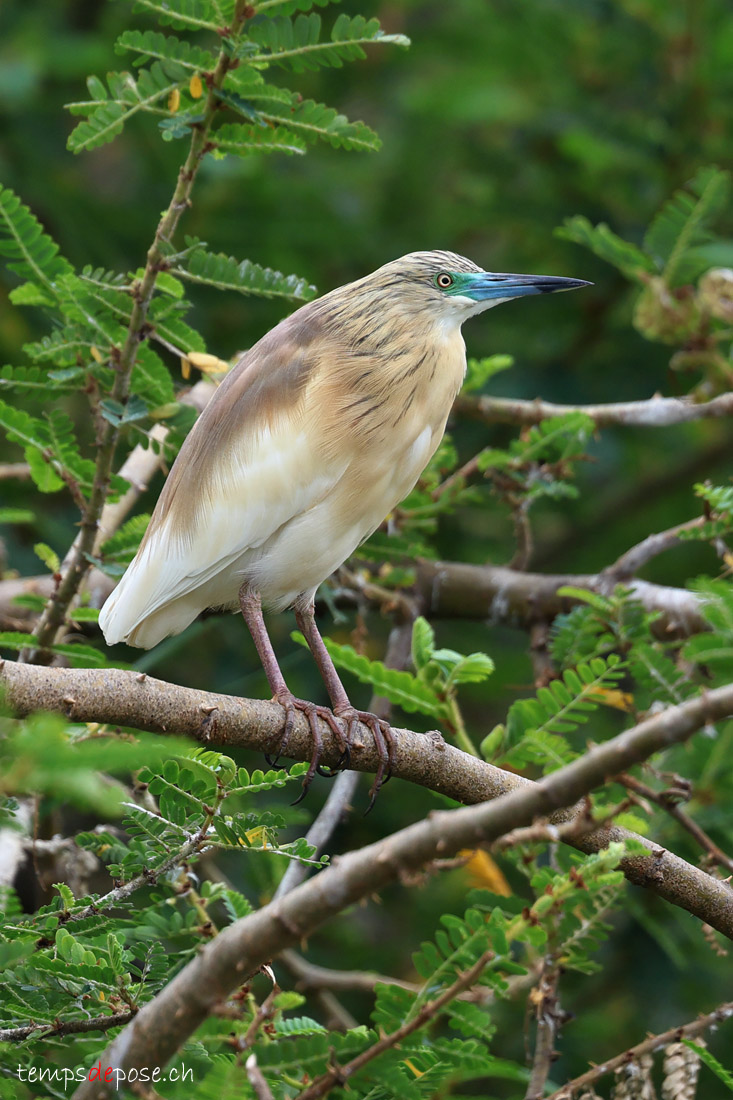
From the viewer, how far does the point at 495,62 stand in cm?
588

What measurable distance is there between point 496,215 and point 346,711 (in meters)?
3.06

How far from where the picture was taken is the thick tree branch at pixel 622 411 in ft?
11.8

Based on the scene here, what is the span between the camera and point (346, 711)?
2.61 m

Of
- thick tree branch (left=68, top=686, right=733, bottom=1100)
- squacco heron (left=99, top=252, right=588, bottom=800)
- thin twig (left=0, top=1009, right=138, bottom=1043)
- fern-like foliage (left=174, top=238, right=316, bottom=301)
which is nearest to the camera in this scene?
thick tree branch (left=68, top=686, right=733, bottom=1100)

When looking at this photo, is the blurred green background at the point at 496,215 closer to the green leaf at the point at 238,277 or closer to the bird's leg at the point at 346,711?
the bird's leg at the point at 346,711

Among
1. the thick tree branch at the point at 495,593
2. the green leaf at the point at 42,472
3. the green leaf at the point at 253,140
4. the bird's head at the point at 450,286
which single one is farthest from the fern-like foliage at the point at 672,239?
the green leaf at the point at 42,472

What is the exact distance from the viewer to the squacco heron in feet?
9.18

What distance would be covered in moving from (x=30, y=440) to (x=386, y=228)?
3174mm

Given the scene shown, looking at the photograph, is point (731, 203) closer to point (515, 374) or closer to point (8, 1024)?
point (515, 374)

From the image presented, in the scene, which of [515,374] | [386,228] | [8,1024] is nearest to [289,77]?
[386,228]

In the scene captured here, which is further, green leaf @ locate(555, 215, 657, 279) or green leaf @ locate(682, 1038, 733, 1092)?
green leaf @ locate(555, 215, 657, 279)

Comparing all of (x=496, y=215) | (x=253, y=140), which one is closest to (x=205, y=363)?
(x=253, y=140)

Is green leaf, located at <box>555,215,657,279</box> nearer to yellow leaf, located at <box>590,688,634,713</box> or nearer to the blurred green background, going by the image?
the blurred green background

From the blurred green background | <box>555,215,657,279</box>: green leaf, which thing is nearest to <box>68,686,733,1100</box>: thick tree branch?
<box>555,215,657,279</box>: green leaf
